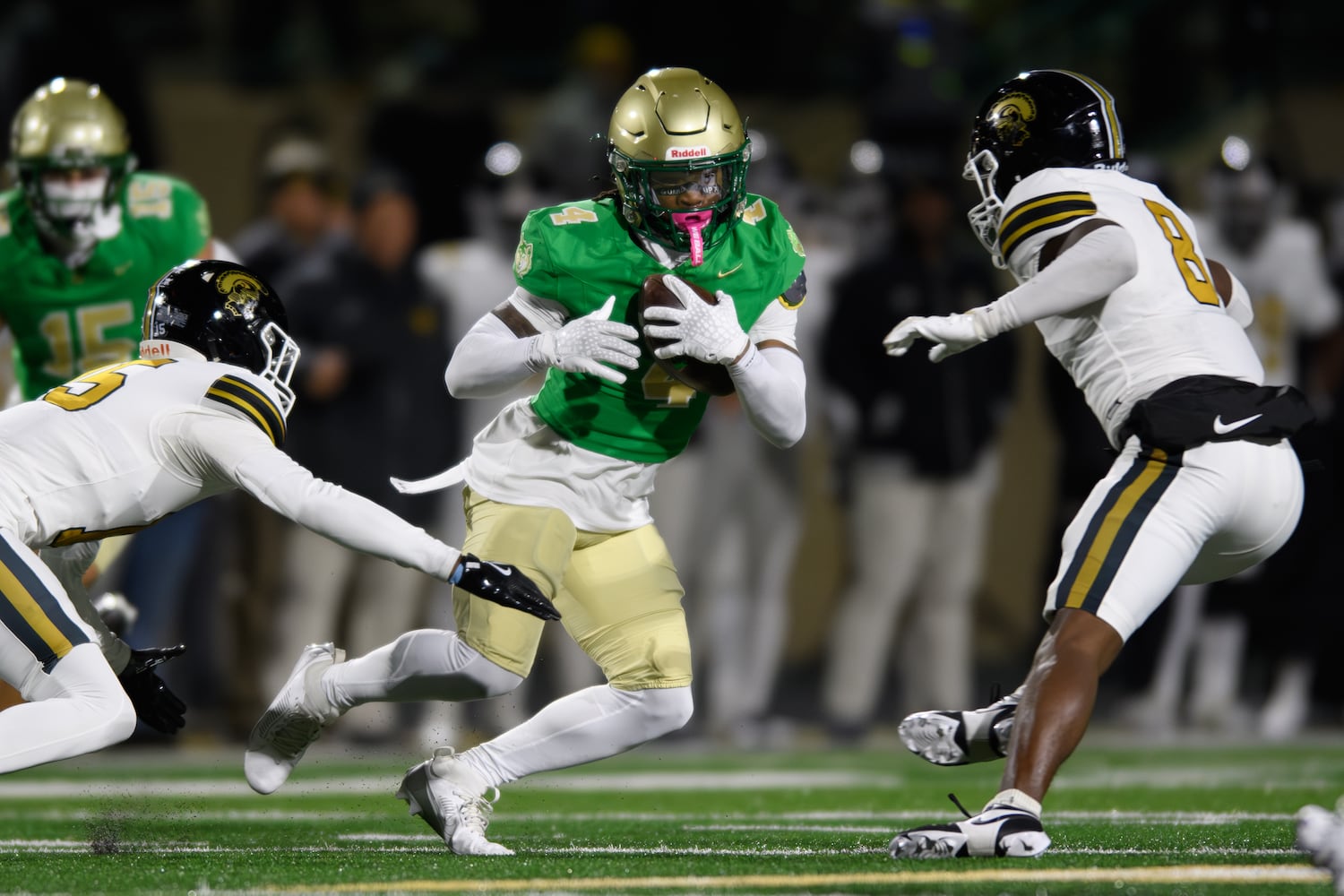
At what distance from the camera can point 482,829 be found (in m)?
4.07

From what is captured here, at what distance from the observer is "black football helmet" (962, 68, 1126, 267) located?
165 inches

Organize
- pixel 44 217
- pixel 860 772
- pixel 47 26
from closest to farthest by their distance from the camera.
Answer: pixel 44 217 → pixel 860 772 → pixel 47 26

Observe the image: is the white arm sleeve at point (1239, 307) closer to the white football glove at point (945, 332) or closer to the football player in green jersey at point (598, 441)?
the white football glove at point (945, 332)

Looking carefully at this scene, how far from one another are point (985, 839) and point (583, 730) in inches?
39.8

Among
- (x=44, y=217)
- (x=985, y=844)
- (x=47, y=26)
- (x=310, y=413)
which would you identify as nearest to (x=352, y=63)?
(x=47, y=26)

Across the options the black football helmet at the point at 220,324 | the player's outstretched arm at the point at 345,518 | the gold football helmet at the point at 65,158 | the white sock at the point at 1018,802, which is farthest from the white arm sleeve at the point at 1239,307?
the gold football helmet at the point at 65,158

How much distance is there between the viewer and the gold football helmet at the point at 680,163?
4145 millimetres

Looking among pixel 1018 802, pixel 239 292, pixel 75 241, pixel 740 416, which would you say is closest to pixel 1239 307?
pixel 1018 802

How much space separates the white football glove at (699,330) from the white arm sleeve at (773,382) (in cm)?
5

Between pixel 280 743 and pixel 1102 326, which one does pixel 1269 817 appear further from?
pixel 280 743

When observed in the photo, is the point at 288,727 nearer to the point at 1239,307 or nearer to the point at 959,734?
the point at 959,734

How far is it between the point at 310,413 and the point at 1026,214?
404 cm

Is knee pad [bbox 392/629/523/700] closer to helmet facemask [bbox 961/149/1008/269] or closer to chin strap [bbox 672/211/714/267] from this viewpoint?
chin strap [bbox 672/211/714/267]

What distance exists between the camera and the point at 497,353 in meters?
4.15
